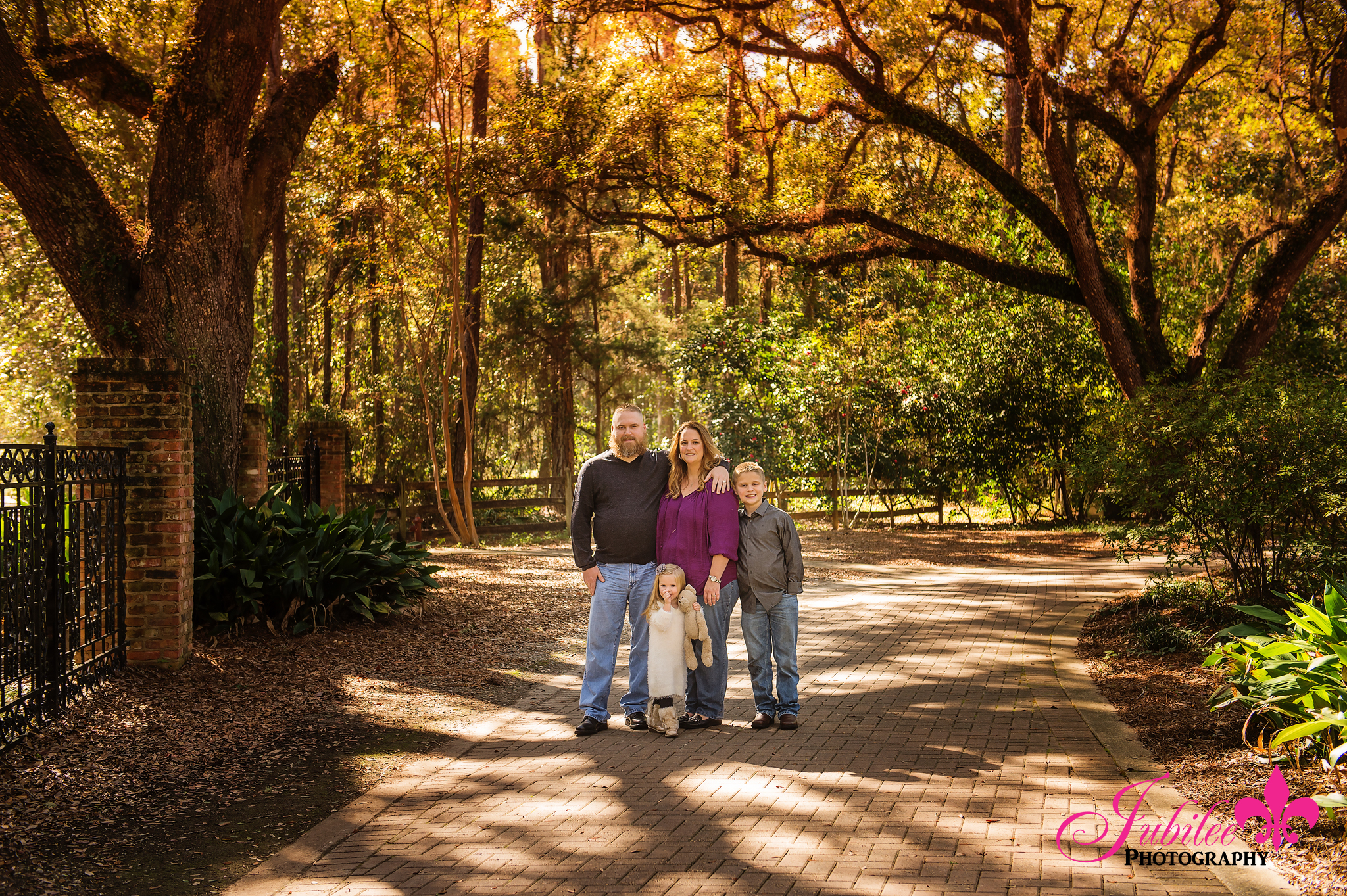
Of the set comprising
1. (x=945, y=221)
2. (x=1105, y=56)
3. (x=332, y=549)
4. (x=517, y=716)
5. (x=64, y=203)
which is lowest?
(x=517, y=716)

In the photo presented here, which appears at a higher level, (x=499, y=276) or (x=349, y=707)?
(x=499, y=276)

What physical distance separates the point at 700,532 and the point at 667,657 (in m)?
0.79

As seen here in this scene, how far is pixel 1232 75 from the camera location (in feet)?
56.9

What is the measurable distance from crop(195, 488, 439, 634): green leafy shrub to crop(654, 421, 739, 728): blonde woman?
387cm

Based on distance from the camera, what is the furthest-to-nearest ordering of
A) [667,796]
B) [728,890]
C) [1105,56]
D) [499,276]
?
1. [499,276]
2. [1105,56]
3. [667,796]
4. [728,890]

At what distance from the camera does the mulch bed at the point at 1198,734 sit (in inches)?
156

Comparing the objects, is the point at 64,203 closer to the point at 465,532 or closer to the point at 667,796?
the point at 667,796

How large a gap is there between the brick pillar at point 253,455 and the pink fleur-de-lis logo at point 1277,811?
986 centimetres

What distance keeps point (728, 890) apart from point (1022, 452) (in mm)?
19386

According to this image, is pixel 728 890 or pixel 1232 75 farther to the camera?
pixel 1232 75

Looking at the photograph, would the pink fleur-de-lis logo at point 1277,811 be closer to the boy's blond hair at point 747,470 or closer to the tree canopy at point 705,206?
the boy's blond hair at point 747,470

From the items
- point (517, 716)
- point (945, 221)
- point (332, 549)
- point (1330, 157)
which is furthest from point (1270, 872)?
point (1330, 157)

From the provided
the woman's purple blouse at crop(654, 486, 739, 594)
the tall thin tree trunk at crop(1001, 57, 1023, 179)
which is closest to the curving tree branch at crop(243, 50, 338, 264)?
the woman's purple blouse at crop(654, 486, 739, 594)

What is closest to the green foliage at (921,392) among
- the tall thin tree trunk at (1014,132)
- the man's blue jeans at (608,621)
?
the tall thin tree trunk at (1014,132)
